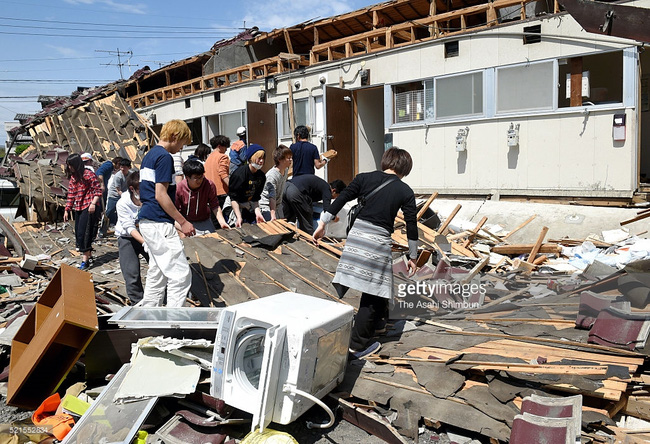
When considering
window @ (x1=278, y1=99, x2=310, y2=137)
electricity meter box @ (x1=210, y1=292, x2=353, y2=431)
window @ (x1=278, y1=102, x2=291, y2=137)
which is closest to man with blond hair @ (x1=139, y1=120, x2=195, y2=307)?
electricity meter box @ (x1=210, y1=292, x2=353, y2=431)

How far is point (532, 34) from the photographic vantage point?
9.46 meters

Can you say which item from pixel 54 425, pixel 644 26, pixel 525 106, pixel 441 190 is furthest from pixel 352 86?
pixel 54 425

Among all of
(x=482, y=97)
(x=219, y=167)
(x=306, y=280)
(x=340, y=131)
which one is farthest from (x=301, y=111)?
(x=306, y=280)

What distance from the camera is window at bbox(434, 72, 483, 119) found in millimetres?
10508

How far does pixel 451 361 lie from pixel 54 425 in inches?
114

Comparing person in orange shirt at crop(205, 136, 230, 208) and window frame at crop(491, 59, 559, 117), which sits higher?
window frame at crop(491, 59, 559, 117)

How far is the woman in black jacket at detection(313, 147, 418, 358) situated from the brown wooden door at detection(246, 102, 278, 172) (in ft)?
31.3

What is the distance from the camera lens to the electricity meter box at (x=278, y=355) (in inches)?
116

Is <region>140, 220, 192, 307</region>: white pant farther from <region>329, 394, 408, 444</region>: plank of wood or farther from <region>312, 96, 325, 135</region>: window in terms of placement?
<region>312, 96, 325, 135</region>: window

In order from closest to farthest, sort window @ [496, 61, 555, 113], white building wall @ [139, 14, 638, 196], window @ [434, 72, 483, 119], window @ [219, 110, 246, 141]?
white building wall @ [139, 14, 638, 196]
window @ [496, 61, 555, 113]
window @ [434, 72, 483, 119]
window @ [219, 110, 246, 141]

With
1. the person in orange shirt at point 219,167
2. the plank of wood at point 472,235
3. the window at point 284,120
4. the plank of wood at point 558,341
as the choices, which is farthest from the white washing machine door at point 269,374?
the window at point 284,120

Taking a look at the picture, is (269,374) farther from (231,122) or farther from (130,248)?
(231,122)

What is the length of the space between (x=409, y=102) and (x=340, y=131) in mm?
1989

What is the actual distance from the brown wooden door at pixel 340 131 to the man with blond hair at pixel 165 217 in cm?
806
